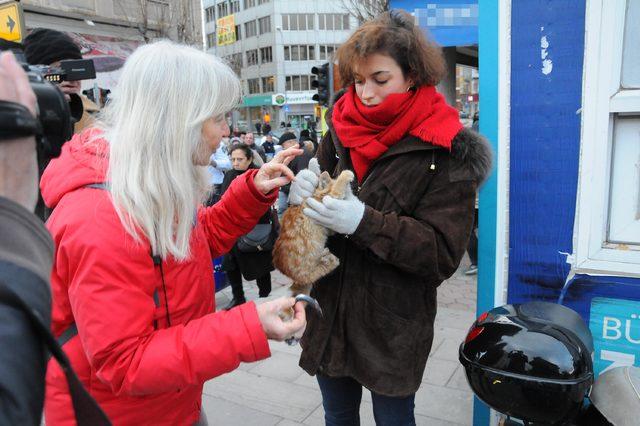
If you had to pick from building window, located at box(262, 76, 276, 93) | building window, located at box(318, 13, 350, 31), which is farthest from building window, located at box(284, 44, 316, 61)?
building window, located at box(262, 76, 276, 93)

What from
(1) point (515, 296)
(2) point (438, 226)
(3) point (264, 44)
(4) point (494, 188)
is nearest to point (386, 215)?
(2) point (438, 226)

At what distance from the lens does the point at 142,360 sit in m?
1.15

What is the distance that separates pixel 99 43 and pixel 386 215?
18256mm

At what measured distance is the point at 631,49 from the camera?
5.60 ft

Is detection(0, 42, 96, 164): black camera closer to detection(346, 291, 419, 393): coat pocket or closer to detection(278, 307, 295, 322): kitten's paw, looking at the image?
detection(278, 307, 295, 322): kitten's paw

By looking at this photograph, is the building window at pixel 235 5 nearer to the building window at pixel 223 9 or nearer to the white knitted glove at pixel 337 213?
the building window at pixel 223 9

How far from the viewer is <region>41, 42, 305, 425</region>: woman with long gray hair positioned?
3.80 ft

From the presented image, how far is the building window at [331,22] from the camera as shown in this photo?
51156 millimetres

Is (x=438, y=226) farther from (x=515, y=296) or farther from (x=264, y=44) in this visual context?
(x=264, y=44)

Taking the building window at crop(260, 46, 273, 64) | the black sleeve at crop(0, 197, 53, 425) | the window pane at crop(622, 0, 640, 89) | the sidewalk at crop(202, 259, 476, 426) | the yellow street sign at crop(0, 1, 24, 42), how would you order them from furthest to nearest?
the building window at crop(260, 46, 273, 64) < the yellow street sign at crop(0, 1, 24, 42) < the sidewalk at crop(202, 259, 476, 426) < the window pane at crop(622, 0, 640, 89) < the black sleeve at crop(0, 197, 53, 425)

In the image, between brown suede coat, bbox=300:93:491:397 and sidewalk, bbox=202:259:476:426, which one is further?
sidewalk, bbox=202:259:476:426

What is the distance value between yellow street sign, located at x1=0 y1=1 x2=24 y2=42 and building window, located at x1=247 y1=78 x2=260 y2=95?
165 ft

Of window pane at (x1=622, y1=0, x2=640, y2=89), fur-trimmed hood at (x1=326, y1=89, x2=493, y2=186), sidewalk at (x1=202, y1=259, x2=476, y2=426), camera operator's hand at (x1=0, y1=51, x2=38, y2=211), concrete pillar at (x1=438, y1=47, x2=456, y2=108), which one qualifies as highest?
concrete pillar at (x1=438, y1=47, x2=456, y2=108)

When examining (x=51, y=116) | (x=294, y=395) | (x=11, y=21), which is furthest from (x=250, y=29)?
(x=51, y=116)
